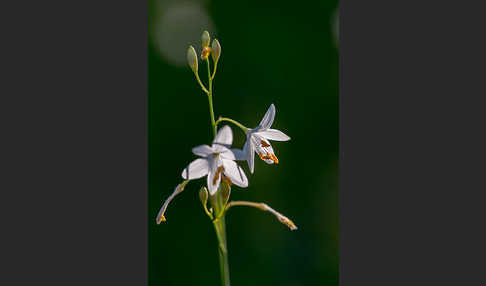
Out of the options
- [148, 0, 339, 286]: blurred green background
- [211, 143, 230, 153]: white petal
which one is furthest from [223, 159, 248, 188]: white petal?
[148, 0, 339, 286]: blurred green background

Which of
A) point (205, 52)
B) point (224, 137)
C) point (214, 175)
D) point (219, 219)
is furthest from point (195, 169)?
point (205, 52)

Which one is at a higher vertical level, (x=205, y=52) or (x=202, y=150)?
(x=205, y=52)

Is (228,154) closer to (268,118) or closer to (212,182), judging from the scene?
(212,182)

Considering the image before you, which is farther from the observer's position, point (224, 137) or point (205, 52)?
point (205, 52)

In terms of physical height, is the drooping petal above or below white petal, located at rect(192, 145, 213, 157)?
below

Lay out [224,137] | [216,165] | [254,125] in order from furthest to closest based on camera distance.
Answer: [254,125], [216,165], [224,137]

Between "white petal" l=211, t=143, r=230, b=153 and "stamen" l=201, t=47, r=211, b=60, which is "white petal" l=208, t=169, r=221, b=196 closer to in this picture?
"white petal" l=211, t=143, r=230, b=153

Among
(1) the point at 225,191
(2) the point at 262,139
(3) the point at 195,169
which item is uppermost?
(2) the point at 262,139
